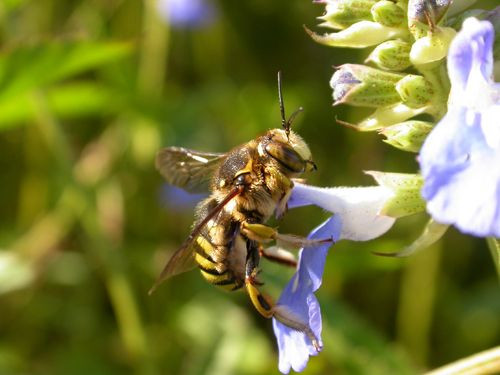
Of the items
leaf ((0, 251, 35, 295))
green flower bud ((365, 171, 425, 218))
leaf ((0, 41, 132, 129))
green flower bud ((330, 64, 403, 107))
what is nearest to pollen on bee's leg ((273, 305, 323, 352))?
green flower bud ((365, 171, 425, 218))

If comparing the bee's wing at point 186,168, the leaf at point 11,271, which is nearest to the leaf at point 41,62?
the leaf at point 11,271

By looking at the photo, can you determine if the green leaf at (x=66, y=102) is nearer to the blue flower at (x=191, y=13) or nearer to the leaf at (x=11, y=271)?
the leaf at (x=11, y=271)

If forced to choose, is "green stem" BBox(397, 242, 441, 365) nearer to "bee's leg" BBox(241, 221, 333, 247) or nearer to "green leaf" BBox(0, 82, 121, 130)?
"green leaf" BBox(0, 82, 121, 130)

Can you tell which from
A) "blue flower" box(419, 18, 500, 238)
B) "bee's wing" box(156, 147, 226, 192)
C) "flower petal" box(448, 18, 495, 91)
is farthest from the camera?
"bee's wing" box(156, 147, 226, 192)

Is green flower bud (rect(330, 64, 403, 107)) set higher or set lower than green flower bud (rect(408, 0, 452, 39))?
lower

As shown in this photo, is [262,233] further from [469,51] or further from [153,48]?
[153,48]

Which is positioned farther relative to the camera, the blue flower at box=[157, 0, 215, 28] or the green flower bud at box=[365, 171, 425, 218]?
the blue flower at box=[157, 0, 215, 28]
